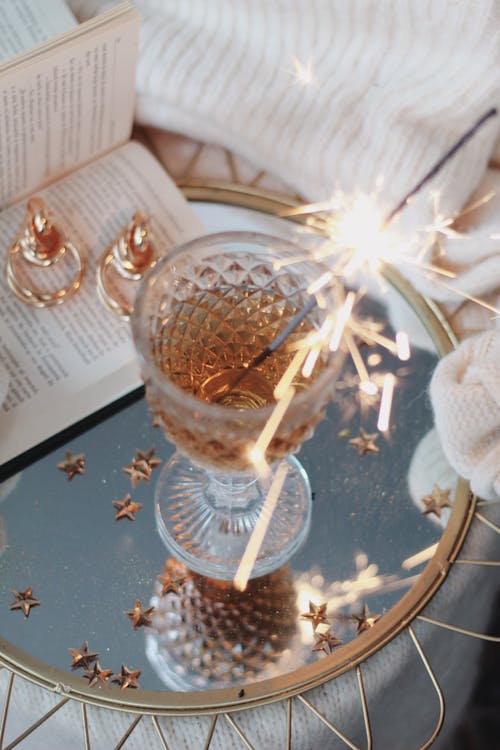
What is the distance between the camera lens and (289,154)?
78 cm

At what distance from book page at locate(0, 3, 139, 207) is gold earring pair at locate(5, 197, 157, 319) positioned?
41 millimetres

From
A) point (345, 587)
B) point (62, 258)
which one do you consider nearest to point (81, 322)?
point (62, 258)

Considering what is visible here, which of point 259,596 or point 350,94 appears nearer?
point 259,596

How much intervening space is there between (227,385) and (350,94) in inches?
12.3


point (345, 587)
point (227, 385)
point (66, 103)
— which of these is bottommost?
point (345, 587)

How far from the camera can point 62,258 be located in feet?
2.37

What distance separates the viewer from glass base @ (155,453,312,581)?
0.64 m

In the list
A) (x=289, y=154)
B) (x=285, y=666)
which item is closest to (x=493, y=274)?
(x=289, y=154)

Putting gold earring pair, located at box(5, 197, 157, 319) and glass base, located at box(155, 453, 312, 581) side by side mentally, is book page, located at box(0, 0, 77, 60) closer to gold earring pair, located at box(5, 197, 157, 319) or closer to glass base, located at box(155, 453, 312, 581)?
gold earring pair, located at box(5, 197, 157, 319)

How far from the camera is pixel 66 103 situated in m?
0.71

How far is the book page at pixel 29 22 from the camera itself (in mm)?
713

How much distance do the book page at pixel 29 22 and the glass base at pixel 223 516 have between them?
0.34 meters

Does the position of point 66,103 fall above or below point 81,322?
above

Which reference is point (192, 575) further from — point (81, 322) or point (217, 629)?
point (81, 322)
